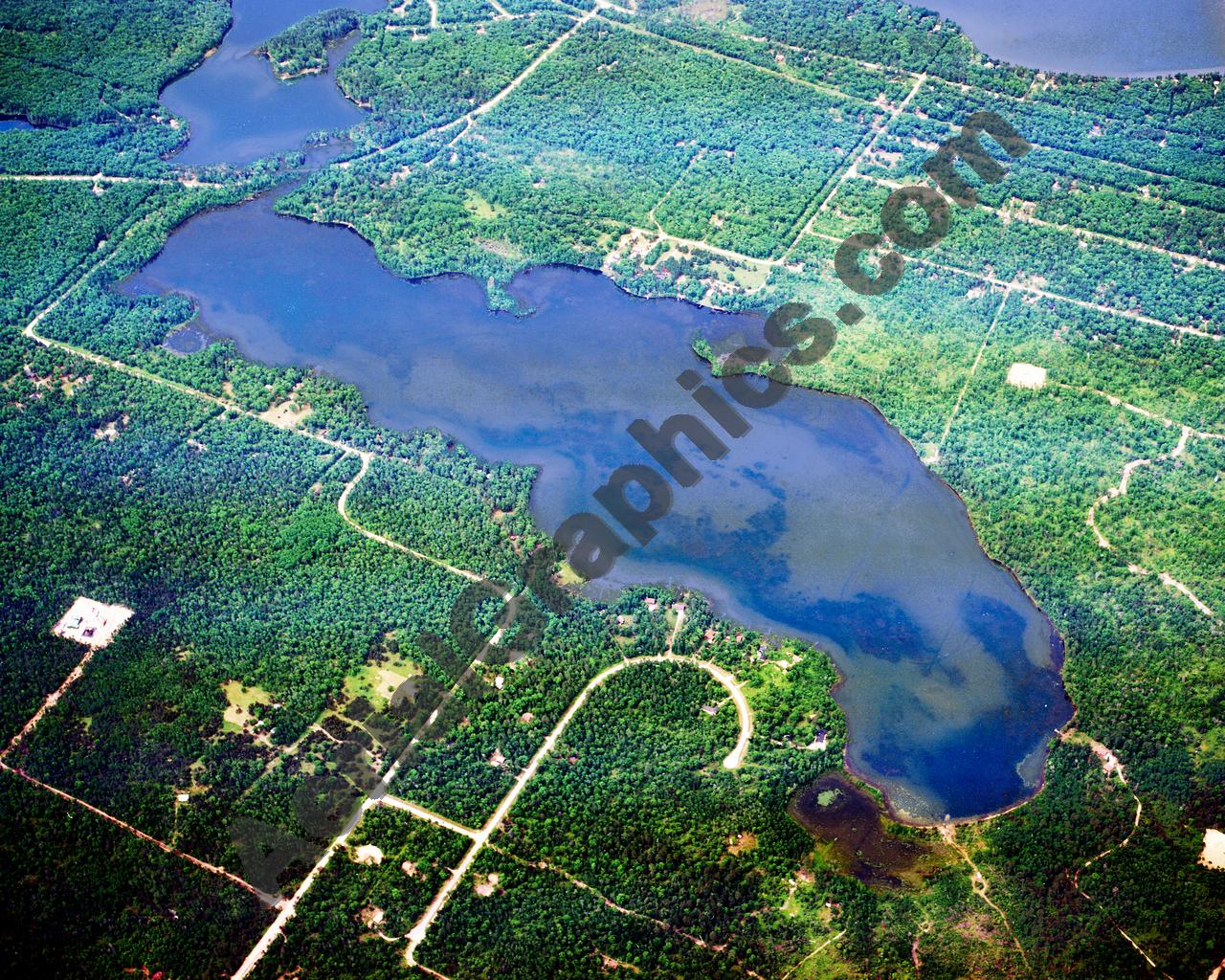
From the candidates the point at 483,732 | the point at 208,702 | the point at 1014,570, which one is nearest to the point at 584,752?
the point at 483,732

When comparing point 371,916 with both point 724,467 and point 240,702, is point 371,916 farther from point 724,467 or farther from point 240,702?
point 724,467

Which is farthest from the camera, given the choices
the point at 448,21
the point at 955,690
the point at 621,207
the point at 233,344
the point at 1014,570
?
the point at 448,21

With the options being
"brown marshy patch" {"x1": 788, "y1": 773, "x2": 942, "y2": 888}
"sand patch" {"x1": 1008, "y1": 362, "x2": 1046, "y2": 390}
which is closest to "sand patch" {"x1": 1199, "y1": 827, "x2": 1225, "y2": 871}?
"brown marshy patch" {"x1": 788, "y1": 773, "x2": 942, "y2": 888}

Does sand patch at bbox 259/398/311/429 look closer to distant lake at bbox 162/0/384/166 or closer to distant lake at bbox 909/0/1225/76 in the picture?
distant lake at bbox 162/0/384/166

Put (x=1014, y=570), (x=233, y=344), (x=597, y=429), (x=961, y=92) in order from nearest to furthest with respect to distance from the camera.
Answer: (x=1014, y=570)
(x=597, y=429)
(x=233, y=344)
(x=961, y=92)

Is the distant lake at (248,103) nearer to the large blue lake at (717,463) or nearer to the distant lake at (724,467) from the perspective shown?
the large blue lake at (717,463)

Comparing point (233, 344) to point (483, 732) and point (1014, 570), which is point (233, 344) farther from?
point (1014, 570)

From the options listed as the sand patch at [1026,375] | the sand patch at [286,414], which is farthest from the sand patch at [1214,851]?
the sand patch at [286,414]
